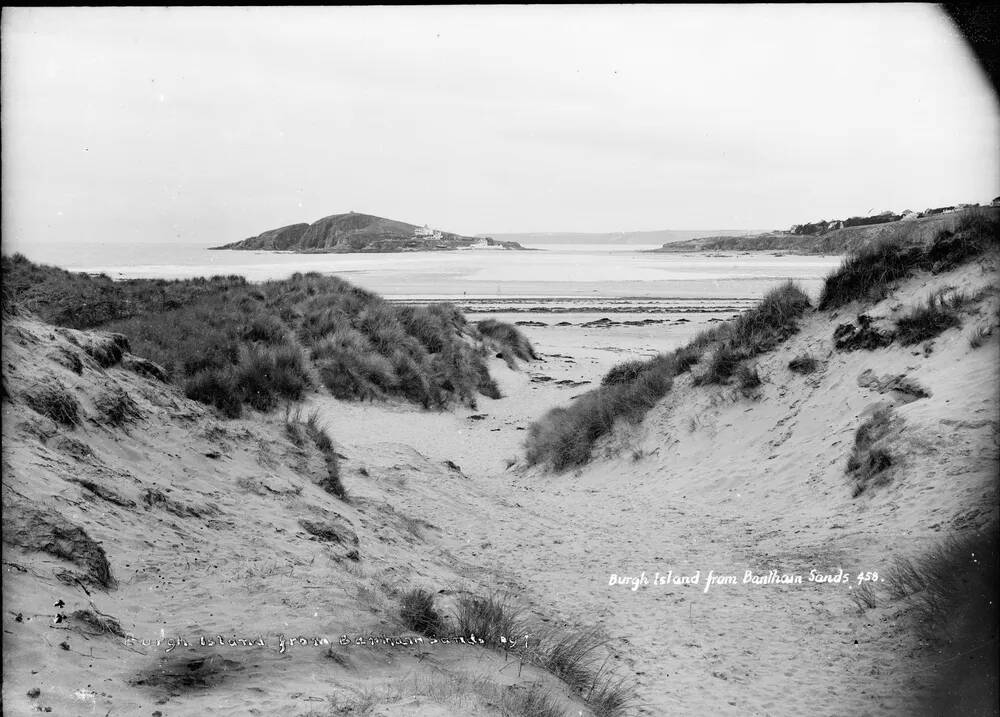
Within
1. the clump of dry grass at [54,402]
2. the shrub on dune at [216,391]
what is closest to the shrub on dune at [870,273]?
the shrub on dune at [216,391]

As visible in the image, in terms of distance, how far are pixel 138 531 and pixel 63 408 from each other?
136 cm

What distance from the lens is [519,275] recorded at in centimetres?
5519

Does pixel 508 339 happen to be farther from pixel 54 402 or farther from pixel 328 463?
pixel 54 402

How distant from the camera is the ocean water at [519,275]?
27.6m

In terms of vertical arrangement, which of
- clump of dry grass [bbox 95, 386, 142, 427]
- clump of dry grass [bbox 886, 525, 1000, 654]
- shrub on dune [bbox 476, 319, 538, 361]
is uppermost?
clump of dry grass [bbox 95, 386, 142, 427]

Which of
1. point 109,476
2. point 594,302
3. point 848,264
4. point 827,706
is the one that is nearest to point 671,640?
point 827,706

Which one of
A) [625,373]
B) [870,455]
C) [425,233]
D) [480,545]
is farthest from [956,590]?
[425,233]

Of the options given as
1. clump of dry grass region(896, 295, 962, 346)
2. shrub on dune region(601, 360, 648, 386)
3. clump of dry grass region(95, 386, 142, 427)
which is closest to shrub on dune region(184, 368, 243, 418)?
clump of dry grass region(95, 386, 142, 427)

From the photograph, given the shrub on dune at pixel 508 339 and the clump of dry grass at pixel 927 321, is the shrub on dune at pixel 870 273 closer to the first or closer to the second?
the clump of dry grass at pixel 927 321

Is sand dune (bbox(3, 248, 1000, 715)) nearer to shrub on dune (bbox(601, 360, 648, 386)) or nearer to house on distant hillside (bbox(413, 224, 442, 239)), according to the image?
shrub on dune (bbox(601, 360, 648, 386))

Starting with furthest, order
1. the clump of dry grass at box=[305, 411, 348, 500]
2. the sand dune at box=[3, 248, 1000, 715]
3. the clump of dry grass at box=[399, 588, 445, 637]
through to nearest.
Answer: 1. the clump of dry grass at box=[305, 411, 348, 500]
2. the clump of dry grass at box=[399, 588, 445, 637]
3. the sand dune at box=[3, 248, 1000, 715]

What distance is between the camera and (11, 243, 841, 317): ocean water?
1086 inches

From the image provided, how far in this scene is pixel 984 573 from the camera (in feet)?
11.0

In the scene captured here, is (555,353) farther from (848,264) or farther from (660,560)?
(660,560)
